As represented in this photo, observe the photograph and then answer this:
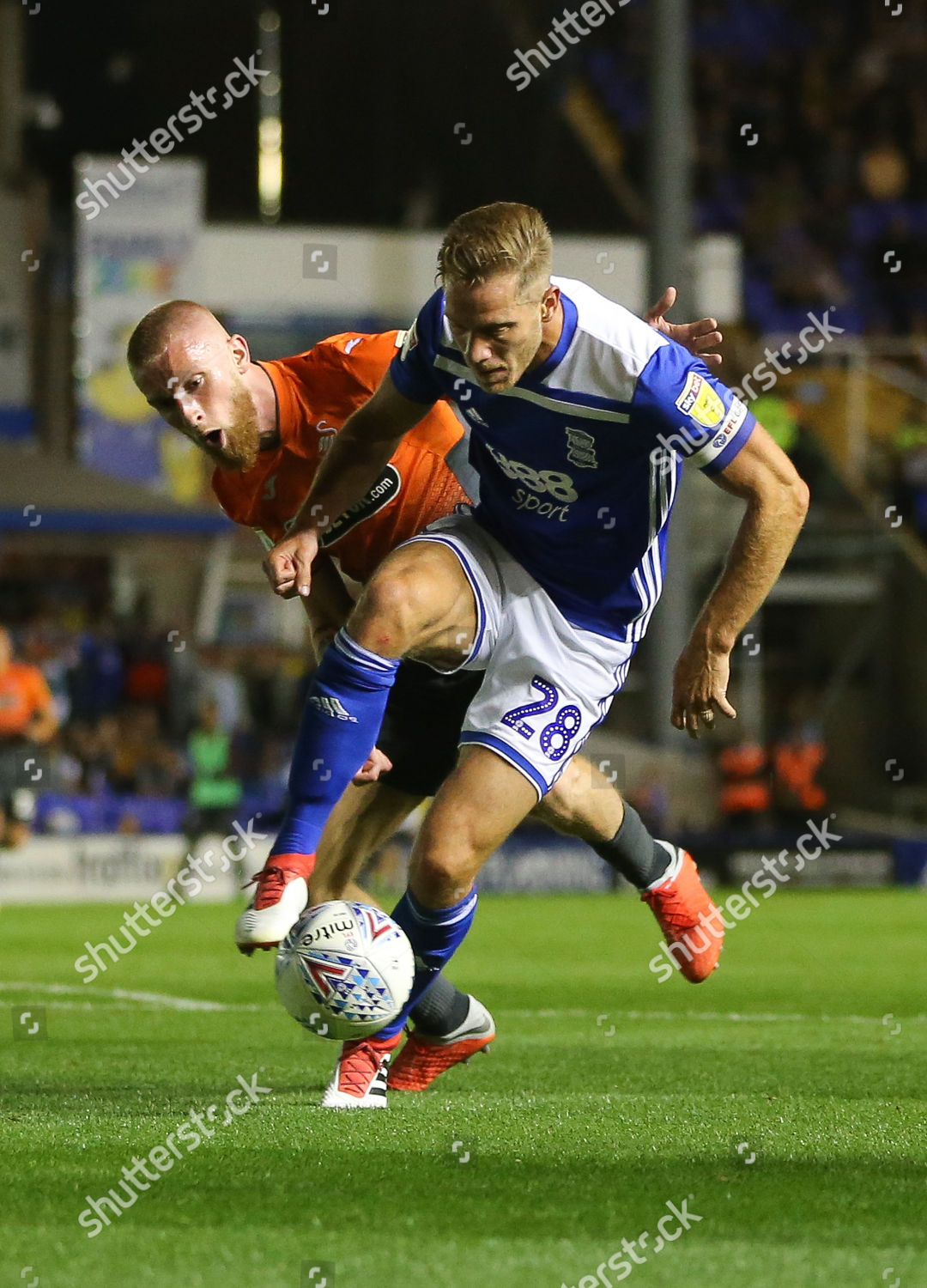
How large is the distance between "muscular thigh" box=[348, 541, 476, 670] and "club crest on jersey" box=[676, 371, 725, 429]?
0.75 meters

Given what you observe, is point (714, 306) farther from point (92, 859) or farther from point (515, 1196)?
point (515, 1196)

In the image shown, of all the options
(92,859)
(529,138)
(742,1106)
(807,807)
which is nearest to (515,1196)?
(742,1106)

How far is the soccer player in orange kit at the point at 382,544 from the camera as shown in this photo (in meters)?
5.39

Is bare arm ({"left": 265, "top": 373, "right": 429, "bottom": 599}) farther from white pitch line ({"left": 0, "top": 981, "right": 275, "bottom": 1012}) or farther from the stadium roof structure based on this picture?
the stadium roof structure

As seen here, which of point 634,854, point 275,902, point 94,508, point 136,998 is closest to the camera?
point 275,902

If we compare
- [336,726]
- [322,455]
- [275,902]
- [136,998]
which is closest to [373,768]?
[336,726]

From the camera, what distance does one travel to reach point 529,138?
2716 cm

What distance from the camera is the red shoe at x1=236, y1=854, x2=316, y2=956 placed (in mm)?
4387

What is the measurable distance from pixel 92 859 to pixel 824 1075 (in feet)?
36.5

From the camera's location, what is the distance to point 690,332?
538cm

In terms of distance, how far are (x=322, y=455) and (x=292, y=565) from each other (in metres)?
0.63

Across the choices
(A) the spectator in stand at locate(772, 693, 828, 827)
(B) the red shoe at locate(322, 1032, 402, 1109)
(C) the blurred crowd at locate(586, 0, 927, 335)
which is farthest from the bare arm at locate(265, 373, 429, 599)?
(C) the blurred crowd at locate(586, 0, 927, 335)

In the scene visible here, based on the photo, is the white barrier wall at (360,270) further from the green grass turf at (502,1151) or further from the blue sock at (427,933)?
the blue sock at (427,933)

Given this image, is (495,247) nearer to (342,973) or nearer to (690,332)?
(690,332)
